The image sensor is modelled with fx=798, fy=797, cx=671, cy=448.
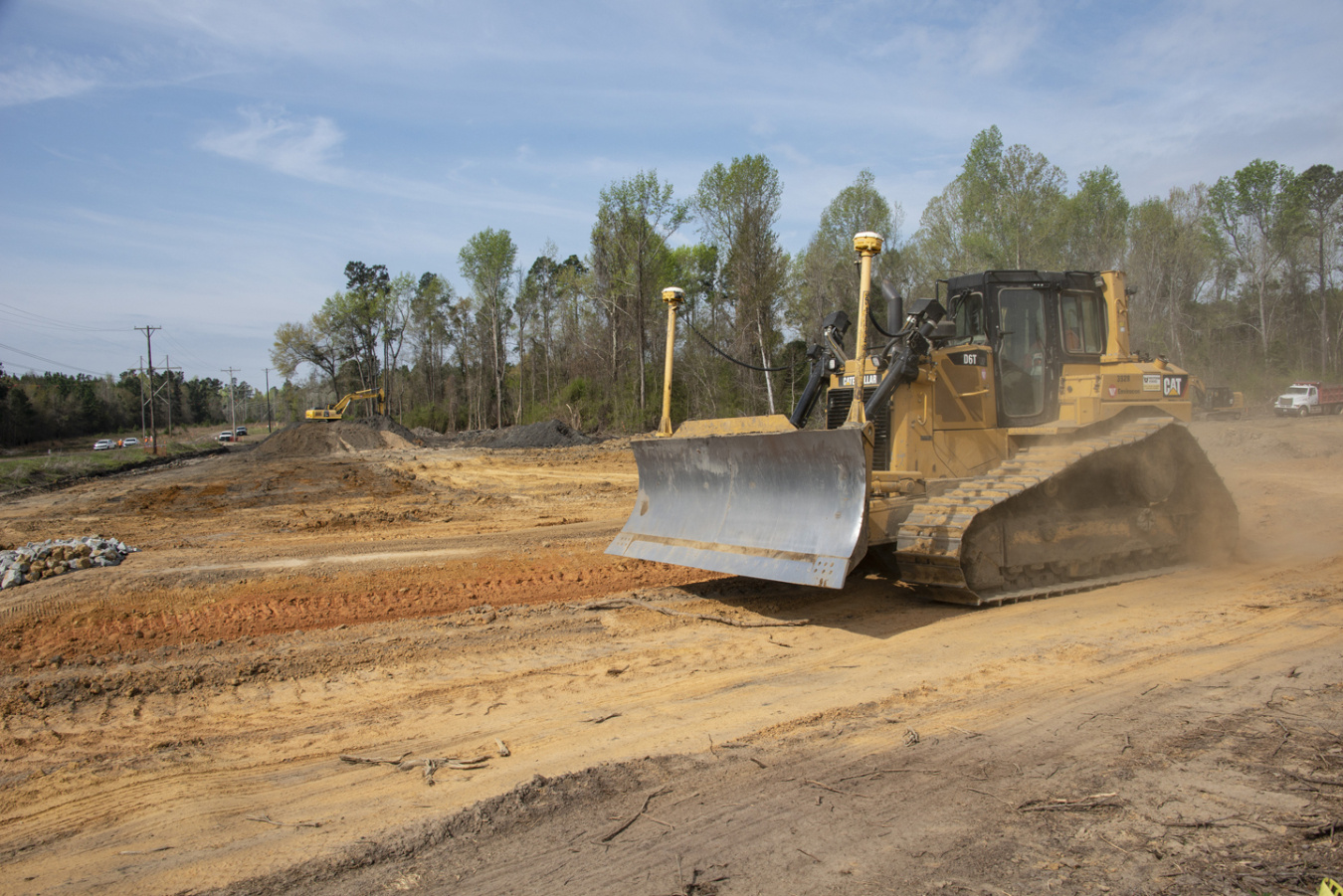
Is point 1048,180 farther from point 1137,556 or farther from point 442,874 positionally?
point 442,874

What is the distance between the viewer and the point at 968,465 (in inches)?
287

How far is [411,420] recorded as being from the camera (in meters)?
58.7

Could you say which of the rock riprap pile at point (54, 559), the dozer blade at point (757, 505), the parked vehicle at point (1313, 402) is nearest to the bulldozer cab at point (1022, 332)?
the dozer blade at point (757, 505)

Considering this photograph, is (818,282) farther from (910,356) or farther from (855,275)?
(910,356)

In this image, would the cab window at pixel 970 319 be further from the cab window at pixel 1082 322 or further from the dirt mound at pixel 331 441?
the dirt mound at pixel 331 441

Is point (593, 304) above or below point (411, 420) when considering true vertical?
above

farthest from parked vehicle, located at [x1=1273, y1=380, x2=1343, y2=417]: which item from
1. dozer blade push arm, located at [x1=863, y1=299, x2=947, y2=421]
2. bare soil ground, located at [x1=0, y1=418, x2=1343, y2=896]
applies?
dozer blade push arm, located at [x1=863, y1=299, x2=947, y2=421]

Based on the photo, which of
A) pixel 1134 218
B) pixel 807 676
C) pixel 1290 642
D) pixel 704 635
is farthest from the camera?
pixel 1134 218

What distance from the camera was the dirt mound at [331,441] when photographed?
34344 mm

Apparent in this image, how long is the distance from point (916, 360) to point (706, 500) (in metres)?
2.15

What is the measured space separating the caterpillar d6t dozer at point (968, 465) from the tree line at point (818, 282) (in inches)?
779

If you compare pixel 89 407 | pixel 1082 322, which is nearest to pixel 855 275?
pixel 1082 322

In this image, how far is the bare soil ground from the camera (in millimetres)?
2770

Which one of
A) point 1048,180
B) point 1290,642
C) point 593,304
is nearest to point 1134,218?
point 1048,180
